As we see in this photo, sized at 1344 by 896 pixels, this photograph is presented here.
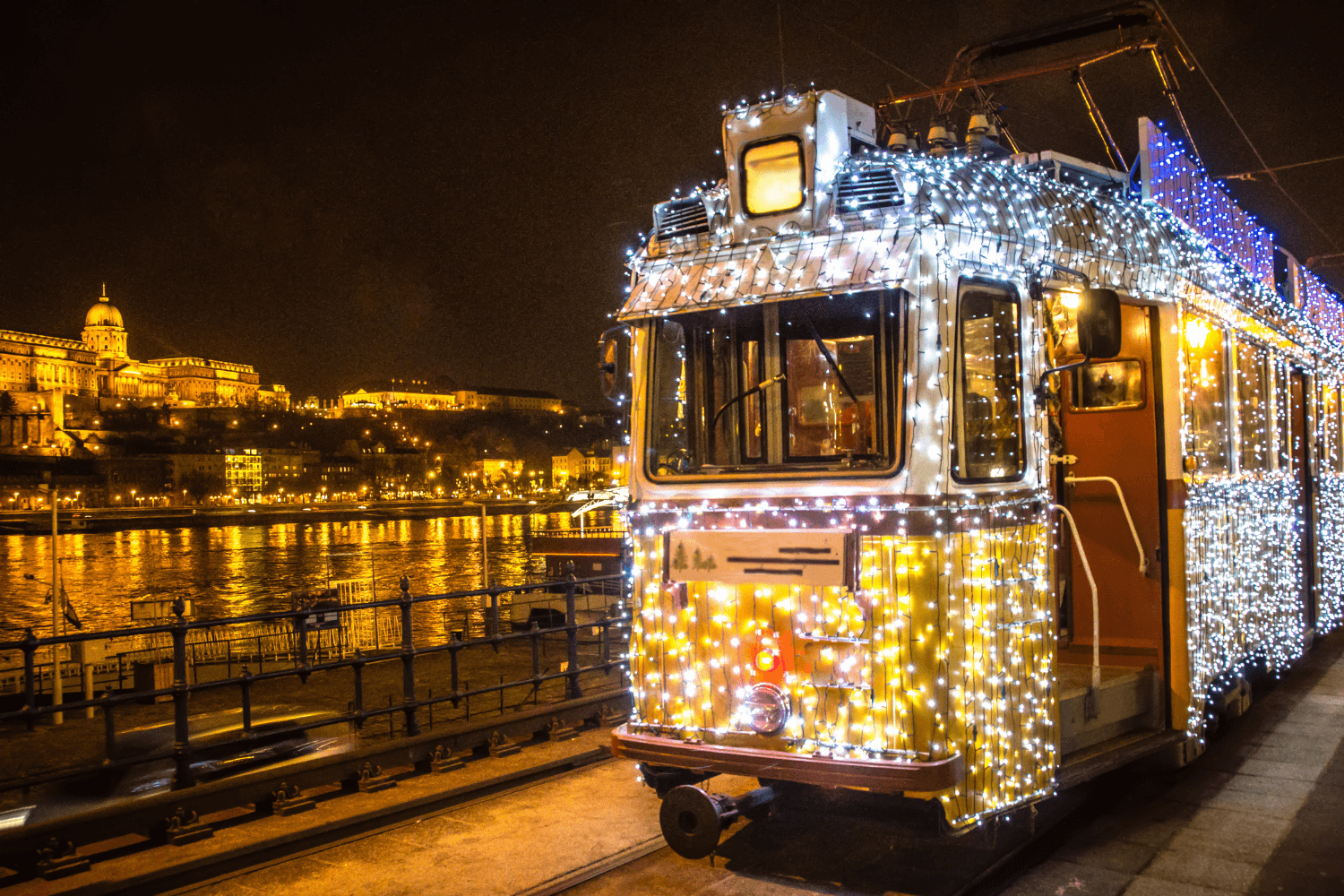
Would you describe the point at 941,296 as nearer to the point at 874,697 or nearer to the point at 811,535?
the point at 811,535

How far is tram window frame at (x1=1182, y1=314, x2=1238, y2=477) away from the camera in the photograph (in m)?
6.80

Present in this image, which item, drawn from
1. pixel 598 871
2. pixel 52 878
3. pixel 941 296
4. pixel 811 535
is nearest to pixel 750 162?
pixel 941 296

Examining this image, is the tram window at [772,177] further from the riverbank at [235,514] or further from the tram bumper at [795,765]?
the riverbank at [235,514]

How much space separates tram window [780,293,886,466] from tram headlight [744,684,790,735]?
113cm

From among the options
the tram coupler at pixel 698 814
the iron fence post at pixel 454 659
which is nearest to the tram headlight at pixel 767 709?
the tram coupler at pixel 698 814

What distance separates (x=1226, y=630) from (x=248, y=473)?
168438 millimetres

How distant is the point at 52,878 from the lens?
18.4ft

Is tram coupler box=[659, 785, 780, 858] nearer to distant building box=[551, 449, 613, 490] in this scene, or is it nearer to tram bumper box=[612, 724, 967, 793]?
tram bumper box=[612, 724, 967, 793]

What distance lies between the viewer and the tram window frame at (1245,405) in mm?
7734

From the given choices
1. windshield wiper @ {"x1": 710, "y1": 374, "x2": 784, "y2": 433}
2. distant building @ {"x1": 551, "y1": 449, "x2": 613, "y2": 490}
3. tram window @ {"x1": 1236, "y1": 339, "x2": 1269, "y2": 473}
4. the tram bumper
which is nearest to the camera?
the tram bumper

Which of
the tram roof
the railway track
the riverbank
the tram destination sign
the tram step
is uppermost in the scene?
the tram roof

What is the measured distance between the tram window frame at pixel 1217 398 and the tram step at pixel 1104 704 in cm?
147

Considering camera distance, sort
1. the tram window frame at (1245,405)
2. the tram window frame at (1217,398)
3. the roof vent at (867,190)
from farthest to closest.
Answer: the tram window frame at (1245,405) < the tram window frame at (1217,398) < the roof vent at (867,190)

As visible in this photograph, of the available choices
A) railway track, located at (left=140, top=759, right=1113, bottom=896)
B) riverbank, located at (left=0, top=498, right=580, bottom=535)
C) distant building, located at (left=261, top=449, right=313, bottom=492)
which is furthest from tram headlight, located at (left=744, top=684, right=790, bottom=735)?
distant building, located at (left=261, top=449, right=313, bottom=492)
